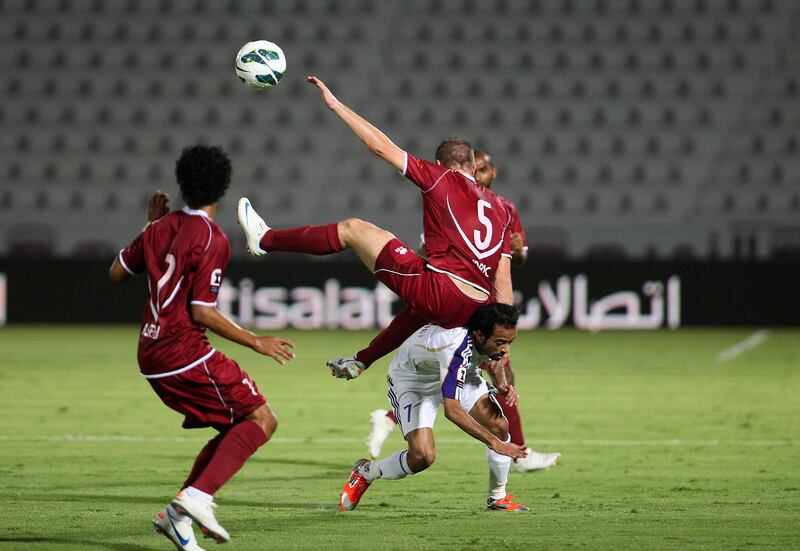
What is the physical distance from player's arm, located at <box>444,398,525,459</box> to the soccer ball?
2.27m

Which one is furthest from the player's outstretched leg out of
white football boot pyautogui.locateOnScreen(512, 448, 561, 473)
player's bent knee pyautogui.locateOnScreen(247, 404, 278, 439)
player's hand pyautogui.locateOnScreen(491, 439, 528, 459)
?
player's bent knee pyautogui.locateOnScreen(247, 404, 278, 439)

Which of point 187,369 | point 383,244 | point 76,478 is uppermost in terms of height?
point 383,244

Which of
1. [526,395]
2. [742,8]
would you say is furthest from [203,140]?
[526,395]

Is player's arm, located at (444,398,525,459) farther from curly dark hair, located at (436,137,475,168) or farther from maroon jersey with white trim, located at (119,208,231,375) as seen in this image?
curly dark hair, located at (436,137,475,168)

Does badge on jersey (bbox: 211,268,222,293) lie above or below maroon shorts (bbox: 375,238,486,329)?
above

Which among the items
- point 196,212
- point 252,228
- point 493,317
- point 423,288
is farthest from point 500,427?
point 196,212

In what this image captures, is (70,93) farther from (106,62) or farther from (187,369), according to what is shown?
(187,369)

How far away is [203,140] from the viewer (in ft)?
88.3

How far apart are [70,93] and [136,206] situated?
11.9ft

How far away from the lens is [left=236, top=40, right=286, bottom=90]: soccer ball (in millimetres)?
7246

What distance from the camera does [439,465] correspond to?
8.65 metres

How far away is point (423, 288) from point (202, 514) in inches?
79.0

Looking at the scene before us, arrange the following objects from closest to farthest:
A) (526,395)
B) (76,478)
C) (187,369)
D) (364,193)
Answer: (187,369) < (76,478) < (526,395) < (364,193)

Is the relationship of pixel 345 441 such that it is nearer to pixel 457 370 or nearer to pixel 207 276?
pixel 457 370
